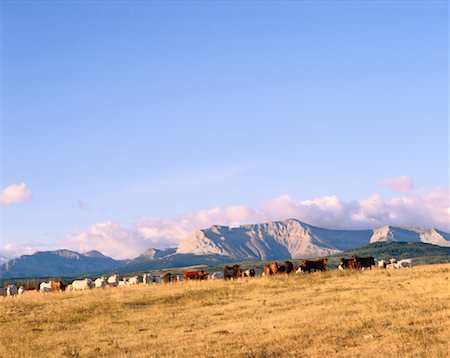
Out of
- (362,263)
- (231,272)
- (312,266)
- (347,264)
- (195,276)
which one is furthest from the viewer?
(231,272)

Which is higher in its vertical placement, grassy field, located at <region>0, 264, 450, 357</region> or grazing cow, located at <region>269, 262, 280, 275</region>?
grazing cow, located at <region>269, 262, 280, 275</region>

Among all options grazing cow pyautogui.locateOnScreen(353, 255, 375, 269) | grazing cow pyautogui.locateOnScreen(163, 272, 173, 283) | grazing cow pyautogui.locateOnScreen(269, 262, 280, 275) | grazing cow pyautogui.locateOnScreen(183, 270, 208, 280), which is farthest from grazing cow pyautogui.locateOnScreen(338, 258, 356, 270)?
grazing cow pyautogui.locateOnScreen(163, 272, 173, 283)

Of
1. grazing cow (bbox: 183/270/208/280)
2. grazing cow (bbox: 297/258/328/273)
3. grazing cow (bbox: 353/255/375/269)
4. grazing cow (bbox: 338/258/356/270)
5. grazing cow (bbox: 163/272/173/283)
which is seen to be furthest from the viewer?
grazing cow (bbox: 163/272/173/283)

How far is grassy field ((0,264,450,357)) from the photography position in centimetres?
2170

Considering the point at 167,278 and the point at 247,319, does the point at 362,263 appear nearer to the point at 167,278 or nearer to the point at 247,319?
the point at 167,278

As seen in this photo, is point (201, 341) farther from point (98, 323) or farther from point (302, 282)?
point (302, 282)

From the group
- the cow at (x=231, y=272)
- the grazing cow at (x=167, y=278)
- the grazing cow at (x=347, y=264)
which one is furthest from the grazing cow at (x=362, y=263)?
the grazing cow at (x=167, y=278)

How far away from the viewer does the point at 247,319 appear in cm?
2908

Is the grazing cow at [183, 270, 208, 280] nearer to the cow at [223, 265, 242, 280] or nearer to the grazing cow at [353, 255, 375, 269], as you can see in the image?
the cow at [223, 265, 242, 280]

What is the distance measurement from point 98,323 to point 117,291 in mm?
13649

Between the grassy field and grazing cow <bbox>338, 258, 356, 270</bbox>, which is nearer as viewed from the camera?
the grassy field

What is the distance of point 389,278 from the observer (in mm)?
42750

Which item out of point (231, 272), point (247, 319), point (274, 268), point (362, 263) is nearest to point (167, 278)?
point (231, 272)

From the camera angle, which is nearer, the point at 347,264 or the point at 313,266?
the point at 313,266
